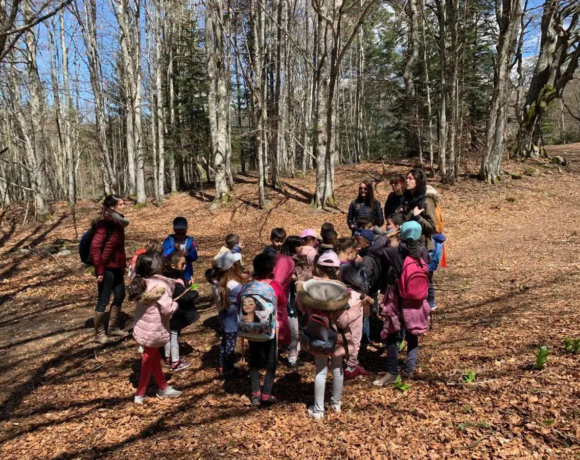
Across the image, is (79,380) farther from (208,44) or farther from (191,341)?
(208,44)

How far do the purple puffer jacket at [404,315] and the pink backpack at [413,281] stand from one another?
11cm

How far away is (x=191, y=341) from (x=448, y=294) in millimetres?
4719

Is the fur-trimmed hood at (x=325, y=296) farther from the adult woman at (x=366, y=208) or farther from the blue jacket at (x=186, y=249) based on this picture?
the adult woman at (x=366, y=208)

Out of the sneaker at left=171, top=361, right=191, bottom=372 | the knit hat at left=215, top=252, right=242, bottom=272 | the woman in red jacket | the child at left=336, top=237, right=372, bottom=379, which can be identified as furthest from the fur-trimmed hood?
the woman in red jacket

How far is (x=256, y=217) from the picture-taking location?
15.0 metres

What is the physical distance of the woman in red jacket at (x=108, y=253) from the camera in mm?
5258

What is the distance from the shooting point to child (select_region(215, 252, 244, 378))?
14.2 ft

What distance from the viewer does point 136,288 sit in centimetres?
375

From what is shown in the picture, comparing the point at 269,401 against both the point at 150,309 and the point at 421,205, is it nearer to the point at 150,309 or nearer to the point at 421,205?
the point at 150,309

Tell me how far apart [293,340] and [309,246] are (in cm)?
130

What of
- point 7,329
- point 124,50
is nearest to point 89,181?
point 124,50

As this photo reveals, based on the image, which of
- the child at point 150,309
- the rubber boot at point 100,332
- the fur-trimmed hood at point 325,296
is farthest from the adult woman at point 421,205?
the rubber boot at point 100,332

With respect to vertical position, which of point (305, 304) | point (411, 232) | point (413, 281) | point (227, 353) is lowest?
point (227, 353)

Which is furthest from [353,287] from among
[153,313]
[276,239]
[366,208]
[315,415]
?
[366,208]
